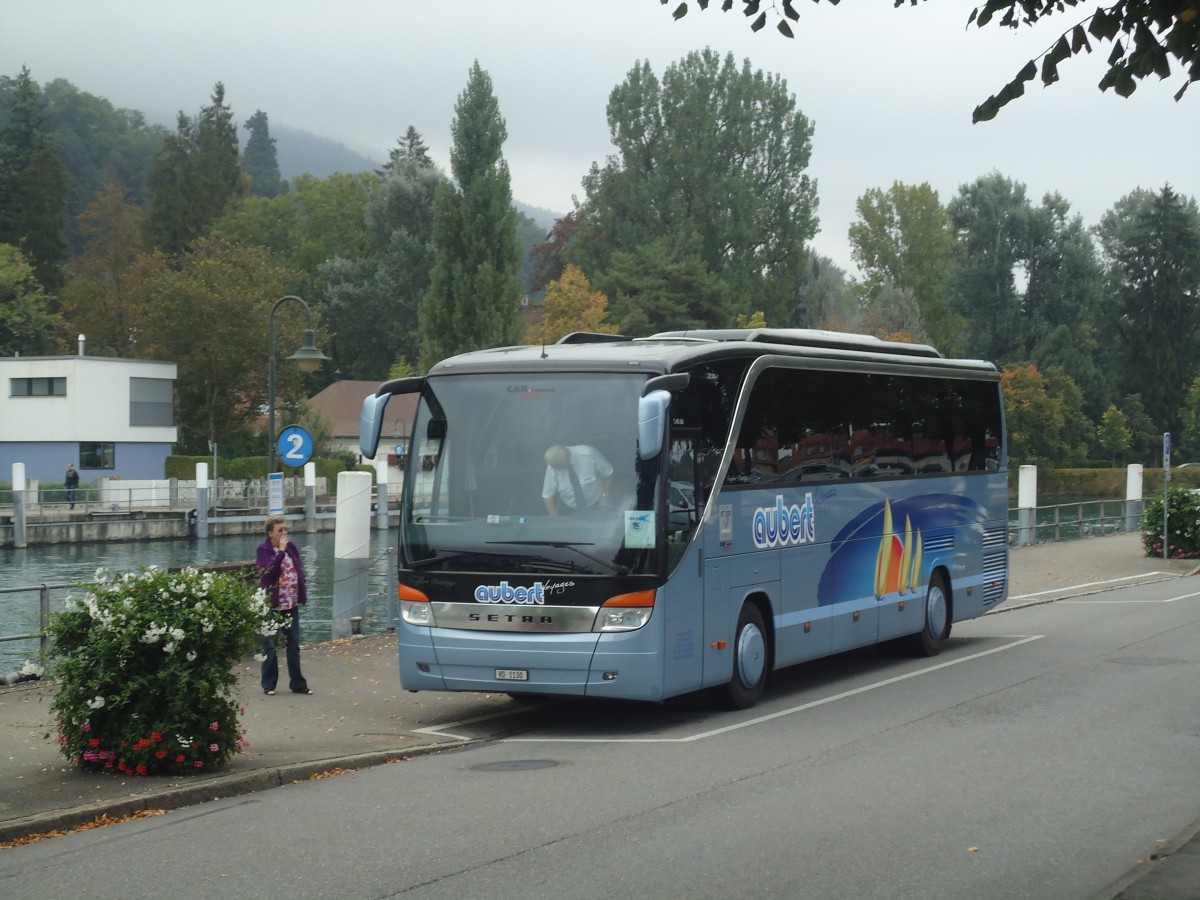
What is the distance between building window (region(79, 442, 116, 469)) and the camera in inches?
3034

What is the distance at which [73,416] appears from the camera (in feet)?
249

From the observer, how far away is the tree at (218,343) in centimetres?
8012

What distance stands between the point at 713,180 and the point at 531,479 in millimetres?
78169

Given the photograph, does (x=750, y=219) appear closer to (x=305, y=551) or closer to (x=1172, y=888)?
(x=305, y=551)

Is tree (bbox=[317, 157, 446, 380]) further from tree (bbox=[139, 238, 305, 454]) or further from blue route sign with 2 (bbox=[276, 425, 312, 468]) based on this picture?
blue route sign with 2 (bbox=[276, 425, 312, 468])

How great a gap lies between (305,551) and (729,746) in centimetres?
4751

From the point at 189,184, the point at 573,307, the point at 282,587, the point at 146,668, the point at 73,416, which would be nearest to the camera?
the point at 146,668

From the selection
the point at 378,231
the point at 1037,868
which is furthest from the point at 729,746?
the point at 378,231

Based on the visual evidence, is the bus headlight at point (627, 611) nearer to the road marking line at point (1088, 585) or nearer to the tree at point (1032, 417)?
the road marking line at point (1088, 585)

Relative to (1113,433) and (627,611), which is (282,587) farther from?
(1113,433)

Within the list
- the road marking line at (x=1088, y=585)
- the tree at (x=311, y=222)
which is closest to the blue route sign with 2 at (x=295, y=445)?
the road marking line at (x=1088, y=585)

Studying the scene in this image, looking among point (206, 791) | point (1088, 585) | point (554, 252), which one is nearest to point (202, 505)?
point (1088, 585)

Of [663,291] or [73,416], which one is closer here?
[73,416]

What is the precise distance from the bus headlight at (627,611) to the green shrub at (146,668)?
322 centimetres
